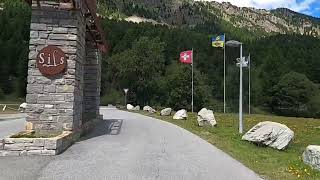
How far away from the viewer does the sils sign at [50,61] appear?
1581cm

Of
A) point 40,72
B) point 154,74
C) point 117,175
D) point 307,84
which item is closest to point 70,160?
point 117,175

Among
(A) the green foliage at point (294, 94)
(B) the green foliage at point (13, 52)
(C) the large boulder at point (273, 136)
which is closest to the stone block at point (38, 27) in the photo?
(C) the large boulder at point (273, 136)

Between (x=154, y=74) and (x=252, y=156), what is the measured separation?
6682 cm

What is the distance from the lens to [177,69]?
67188 millimetres

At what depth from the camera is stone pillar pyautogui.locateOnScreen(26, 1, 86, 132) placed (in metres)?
15.8

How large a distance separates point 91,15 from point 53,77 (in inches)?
179

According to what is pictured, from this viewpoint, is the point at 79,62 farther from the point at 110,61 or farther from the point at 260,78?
the point at 260,78

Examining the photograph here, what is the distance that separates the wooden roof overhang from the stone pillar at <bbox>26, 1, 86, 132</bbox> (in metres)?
0.26

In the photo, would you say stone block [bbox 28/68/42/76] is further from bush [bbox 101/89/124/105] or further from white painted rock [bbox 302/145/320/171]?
bush [bbox 101/89/124/105]

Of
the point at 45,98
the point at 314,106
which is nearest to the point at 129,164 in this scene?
the point at 45,98

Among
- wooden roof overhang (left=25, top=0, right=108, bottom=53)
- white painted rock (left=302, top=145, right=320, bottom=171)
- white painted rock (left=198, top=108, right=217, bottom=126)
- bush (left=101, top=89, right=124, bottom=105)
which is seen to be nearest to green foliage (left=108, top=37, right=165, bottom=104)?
bush (left=101, top=89, right=124, bottom=105)

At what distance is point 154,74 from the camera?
264ft

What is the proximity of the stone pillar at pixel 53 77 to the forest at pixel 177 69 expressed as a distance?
156 feet

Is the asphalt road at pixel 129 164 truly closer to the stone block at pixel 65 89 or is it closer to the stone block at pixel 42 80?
the stone block at pixel 65 89
